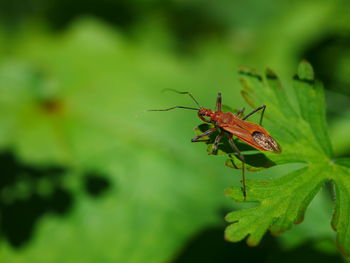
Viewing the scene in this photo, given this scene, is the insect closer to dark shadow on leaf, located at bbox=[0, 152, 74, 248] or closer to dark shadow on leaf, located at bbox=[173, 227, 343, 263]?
dark shadow on leaf, located at bbox=[173, 227, 343, 263]

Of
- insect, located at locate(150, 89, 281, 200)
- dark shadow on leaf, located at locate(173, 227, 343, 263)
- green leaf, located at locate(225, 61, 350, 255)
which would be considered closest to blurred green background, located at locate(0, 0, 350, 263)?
dark shadow on leaf, located at locate(173, 227, 343, 263)

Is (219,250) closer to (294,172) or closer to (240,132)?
(240,132)

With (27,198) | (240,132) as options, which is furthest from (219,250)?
(27,198)

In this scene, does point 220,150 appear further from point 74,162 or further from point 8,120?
point 8,120

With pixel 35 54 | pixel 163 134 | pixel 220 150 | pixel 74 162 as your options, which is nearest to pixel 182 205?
pixel 163 134

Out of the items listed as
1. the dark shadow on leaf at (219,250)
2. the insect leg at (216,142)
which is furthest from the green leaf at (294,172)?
the dark shadow on leaf at (219,250)

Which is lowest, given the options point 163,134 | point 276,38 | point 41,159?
point 41,159
